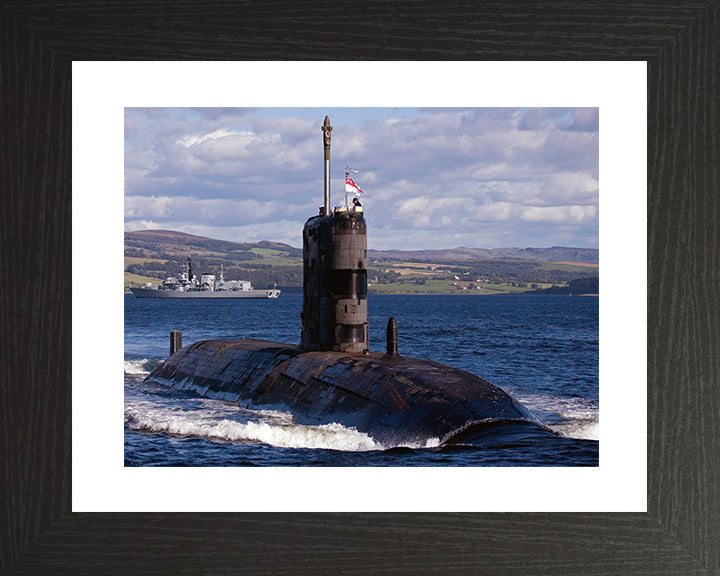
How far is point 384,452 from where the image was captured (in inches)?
472

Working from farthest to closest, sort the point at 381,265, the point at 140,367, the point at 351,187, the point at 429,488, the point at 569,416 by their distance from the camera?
the point at 381,265
the point at 140,367
the point at 569,416
the point at 351,187
the point at 429,488

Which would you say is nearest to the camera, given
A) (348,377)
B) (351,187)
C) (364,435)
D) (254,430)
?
(364,435)

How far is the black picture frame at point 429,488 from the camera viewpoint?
8.48 metres

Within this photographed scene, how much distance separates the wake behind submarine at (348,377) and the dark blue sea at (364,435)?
0.31 m

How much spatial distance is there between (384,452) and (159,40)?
6569 mm

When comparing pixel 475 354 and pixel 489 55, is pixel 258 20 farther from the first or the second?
pixel 475 354

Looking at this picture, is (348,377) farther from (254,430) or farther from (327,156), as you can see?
(327,156)

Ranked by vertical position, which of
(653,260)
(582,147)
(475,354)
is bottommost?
(475,354)

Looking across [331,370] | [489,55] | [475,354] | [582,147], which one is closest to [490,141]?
[582,147]

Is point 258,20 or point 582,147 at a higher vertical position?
point 582,147

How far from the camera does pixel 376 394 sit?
43.0ft

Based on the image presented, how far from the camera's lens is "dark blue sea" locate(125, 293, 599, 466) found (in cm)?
1160

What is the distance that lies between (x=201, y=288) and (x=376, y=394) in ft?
203

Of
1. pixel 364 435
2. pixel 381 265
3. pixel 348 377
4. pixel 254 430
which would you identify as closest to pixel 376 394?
pixel 364 435
